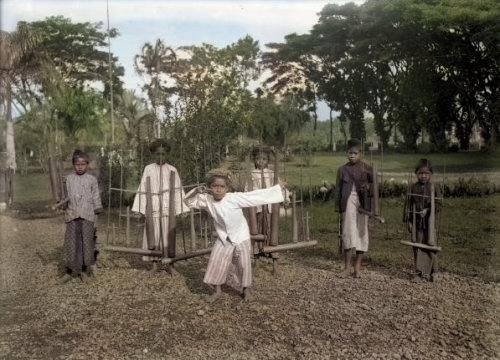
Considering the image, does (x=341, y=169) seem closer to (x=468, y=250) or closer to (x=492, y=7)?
(x=468, y=250)

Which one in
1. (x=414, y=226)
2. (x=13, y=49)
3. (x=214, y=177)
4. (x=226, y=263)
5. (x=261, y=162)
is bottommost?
(x=226, y=263)

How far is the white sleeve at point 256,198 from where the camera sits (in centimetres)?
541

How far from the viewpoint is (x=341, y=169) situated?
22.1ft

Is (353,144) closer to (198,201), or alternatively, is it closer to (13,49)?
(198,201)

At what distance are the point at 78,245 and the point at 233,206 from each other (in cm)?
248

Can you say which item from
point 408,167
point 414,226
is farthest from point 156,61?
point 414,226

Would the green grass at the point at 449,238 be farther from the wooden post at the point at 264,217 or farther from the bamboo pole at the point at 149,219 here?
the bamboo pole at the point at 149,219

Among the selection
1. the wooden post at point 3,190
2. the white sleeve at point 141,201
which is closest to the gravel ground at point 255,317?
the white sleeve at point 141,201

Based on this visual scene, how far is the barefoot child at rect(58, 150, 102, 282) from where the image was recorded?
6656 millimetres

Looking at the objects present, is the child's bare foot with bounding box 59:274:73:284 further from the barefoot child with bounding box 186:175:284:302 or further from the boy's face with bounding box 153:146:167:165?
the barefoot child with bounding box 186:175:284:302

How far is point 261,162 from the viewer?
6.99m

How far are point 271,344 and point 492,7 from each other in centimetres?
2172

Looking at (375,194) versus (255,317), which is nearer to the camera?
(255,317)

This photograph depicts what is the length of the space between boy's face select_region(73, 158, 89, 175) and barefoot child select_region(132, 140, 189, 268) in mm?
762
